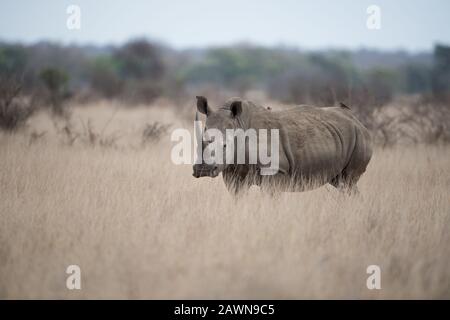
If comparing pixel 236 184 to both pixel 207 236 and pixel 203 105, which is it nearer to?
pixel 203 105

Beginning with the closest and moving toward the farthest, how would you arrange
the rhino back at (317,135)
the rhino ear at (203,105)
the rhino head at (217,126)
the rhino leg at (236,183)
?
the rhino head at (217,126)
the rhino ear at (203,105)
the rhino leg at (236,183)
the rhino back at (317,135)

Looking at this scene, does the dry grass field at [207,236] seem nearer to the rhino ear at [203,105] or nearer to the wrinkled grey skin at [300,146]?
the wrinkled grey skin at [300,146]

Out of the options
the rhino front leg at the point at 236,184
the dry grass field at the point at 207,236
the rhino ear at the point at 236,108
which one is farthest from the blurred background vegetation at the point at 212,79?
the rhino ear at the point at 236,108

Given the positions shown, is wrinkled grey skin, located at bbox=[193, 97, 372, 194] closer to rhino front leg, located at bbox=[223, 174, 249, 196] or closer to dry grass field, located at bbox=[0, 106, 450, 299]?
rhino front leg, located at bbox=[223, 174, 249, 196]

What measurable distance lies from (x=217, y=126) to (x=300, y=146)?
1.23 m

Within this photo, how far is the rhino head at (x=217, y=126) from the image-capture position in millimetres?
6469

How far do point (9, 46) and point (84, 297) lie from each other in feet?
147

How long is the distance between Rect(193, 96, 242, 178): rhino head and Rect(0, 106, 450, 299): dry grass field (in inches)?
19.5

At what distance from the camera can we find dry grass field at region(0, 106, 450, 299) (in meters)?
4.64

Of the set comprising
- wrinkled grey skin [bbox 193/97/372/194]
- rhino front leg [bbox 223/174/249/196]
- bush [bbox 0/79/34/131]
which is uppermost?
bush [bbox 0/79/34/131]

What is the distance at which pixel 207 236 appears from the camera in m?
5.84

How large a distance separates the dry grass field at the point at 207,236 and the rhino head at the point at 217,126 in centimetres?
50

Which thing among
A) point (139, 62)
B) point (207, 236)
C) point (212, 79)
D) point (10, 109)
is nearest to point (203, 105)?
point (207, 236)

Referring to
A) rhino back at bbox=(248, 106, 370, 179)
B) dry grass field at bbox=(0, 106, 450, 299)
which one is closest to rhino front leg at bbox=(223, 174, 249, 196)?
dry grass field at bbox=(0, 106, 450, 299)
